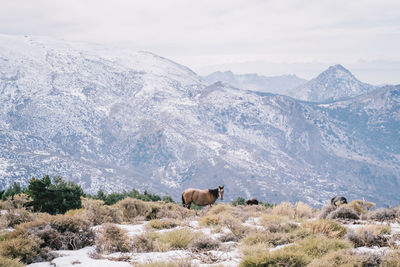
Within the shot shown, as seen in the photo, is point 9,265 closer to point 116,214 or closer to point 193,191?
point 116,214

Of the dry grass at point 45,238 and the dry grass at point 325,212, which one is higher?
the dry grass at point 45,238

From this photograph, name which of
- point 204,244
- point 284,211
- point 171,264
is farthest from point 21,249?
point 284,211

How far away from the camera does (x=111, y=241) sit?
35.8 ft

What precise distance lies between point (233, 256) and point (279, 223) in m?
3.87

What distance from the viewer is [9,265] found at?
8.73m

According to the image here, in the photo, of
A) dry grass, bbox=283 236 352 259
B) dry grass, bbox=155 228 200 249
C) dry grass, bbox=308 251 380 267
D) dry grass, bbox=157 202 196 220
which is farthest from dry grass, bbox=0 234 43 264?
dry grass, bbox=157 202 196 220

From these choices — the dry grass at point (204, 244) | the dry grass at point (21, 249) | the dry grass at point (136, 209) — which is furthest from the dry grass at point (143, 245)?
the dry grass at point (136, 209)

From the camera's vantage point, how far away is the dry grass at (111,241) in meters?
10.8

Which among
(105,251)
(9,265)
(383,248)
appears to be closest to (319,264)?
(383,248)

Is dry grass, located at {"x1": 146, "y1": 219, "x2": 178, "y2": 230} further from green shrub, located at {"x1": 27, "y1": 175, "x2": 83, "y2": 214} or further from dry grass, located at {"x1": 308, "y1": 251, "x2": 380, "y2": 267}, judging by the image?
dry grass, located at {"x1": 308, "y1": 251, "x2": 380, "y2": 267}

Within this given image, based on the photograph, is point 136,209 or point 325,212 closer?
point 325,212

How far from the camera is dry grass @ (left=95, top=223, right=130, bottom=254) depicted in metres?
10.8

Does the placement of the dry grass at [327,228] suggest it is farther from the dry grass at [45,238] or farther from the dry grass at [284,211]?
the dry grass at [45,238]

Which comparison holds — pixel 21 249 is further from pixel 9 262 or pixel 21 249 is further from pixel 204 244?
pixel 204 244
